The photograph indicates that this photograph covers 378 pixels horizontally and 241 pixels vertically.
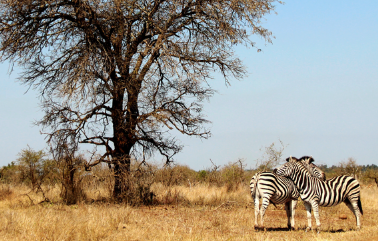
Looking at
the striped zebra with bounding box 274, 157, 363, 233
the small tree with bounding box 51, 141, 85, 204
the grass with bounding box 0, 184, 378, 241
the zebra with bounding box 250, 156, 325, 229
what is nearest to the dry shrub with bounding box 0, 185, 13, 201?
the grass with bounding box 0, 184, 378, 241

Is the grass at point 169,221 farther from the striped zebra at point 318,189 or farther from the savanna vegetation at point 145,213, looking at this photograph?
the striped zebra at point 318,189

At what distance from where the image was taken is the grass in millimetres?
8211

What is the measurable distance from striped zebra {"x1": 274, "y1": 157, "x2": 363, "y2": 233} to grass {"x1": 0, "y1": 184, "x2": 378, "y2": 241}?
2.37ft

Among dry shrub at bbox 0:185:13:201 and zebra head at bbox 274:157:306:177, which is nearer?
zebra head at bbox 274:157:306:177

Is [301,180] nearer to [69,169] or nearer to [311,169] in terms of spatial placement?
[311,169]

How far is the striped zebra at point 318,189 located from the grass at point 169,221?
28.5 inches

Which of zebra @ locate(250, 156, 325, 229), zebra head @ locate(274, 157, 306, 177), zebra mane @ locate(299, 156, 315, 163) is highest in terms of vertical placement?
zebra mane @ locate(299, 156, 315, 163)

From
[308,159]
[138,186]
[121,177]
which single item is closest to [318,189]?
[308,159]

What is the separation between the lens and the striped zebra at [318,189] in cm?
997

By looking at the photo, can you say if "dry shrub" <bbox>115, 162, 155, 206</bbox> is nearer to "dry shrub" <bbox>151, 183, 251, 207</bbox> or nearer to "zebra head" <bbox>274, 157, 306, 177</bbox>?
"dry shrub" <bbox>151, 183, 251, 207</bbox>

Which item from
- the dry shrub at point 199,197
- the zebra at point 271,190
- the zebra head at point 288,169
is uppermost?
the zebra head at point 288,169

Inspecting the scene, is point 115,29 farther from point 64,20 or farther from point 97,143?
point 97,143

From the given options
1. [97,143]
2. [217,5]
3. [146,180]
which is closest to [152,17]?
[217,5]

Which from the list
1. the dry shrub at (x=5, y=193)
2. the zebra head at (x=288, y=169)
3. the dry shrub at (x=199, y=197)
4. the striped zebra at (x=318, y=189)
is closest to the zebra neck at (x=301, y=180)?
the striped zebra at (x=318, y=189)
